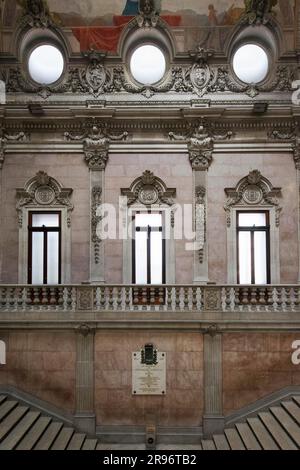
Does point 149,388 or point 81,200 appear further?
point 81,200

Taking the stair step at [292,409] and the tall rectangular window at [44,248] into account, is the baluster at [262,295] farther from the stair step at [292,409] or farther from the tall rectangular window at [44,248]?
the tall rectangular window at [44,248]

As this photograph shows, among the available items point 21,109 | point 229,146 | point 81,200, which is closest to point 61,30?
point 21,109

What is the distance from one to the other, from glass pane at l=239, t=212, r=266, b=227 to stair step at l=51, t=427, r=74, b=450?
7.86 meters

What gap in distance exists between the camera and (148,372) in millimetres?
15352

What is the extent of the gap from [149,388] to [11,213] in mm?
6781

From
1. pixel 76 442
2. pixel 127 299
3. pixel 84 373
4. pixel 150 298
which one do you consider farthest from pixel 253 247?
pixel 76 442

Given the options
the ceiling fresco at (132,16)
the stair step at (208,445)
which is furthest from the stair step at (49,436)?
the ceiling fresco at (132,16)

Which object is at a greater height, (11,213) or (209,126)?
(209,126)

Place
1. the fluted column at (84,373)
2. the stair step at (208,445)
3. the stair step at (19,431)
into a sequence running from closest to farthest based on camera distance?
1. the stair step at (19,431)
2. the stair step at (208,445)
3. the fluted column at (84,373)

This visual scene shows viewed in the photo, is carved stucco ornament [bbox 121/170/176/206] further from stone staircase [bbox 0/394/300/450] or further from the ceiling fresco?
stone staircase [bbox 0/394/300/450]

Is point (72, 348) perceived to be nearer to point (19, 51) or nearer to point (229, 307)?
point (229, 307)

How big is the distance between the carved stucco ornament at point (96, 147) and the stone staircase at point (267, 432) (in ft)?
28.1

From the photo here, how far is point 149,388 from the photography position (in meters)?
15.3

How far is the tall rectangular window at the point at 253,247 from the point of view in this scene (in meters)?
16.4
